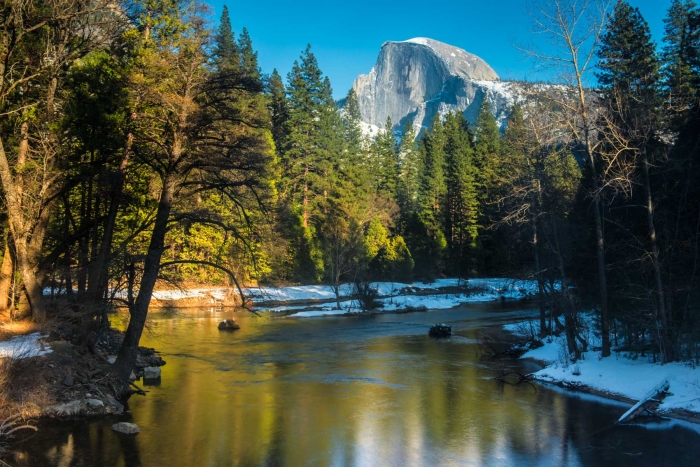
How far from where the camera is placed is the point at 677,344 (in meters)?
15.0

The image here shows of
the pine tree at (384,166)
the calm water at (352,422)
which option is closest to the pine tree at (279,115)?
the pine tree at (384,166)

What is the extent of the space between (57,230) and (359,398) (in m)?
12.9

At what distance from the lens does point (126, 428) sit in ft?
38.4

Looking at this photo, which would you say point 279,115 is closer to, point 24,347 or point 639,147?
point 639,147

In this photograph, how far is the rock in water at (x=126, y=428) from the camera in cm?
1164

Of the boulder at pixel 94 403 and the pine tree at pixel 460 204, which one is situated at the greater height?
the pine tree at pixel 460 204

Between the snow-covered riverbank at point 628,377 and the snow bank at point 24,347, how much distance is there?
50.4 feet

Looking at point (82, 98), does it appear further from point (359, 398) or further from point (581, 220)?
point (581, 220)

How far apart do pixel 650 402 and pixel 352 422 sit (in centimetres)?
761

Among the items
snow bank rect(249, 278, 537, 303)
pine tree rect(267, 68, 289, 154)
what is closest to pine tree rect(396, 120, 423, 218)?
snow bank rect(249, 278, 537, 303)

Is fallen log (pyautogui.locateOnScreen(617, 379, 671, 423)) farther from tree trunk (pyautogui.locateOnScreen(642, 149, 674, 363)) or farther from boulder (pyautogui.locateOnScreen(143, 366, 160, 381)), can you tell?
boulder (pyautogui.locateOnScreen(143, 366, 160, 381))

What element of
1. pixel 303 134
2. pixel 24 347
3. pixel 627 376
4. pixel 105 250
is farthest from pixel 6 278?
Answer: pixel 303 134

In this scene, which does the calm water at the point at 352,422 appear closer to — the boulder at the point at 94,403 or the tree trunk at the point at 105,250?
the boulder at the point at 94,403

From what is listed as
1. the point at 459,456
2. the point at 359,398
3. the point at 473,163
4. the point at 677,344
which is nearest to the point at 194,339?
the point at 359,398
